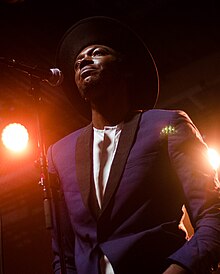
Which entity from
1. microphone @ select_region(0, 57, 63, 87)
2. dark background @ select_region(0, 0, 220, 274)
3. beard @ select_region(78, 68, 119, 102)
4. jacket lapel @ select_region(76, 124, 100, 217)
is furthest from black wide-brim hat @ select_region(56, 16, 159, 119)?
dark background @ select_region(0, 0, 220, 274)

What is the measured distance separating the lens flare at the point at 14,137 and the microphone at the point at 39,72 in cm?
283

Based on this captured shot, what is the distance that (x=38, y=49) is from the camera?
17.3ft

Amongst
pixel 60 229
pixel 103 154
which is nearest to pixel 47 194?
pixel 60 229

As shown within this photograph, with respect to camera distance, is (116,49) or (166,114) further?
(116,49)

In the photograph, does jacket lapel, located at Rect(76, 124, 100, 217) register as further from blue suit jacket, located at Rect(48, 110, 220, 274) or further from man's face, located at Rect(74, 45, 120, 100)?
man's face, located at Rect(74, 45, 120, 100)

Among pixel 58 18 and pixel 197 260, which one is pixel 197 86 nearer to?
pixel 58 18

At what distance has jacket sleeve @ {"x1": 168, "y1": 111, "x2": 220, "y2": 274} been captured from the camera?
1713 mm

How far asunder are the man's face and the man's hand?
1345 millimetres

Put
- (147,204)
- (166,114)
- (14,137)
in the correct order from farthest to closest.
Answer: (14,137)
(166,114)
(147,204)

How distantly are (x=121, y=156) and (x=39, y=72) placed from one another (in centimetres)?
86

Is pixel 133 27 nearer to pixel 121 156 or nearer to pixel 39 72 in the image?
pixel 39 72

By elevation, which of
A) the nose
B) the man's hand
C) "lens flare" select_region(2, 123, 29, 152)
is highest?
"lens flare" select_region(2, 123, 29, 152)

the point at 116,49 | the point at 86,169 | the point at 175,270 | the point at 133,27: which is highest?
the point at 133,27

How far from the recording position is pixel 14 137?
5289 millimetres
